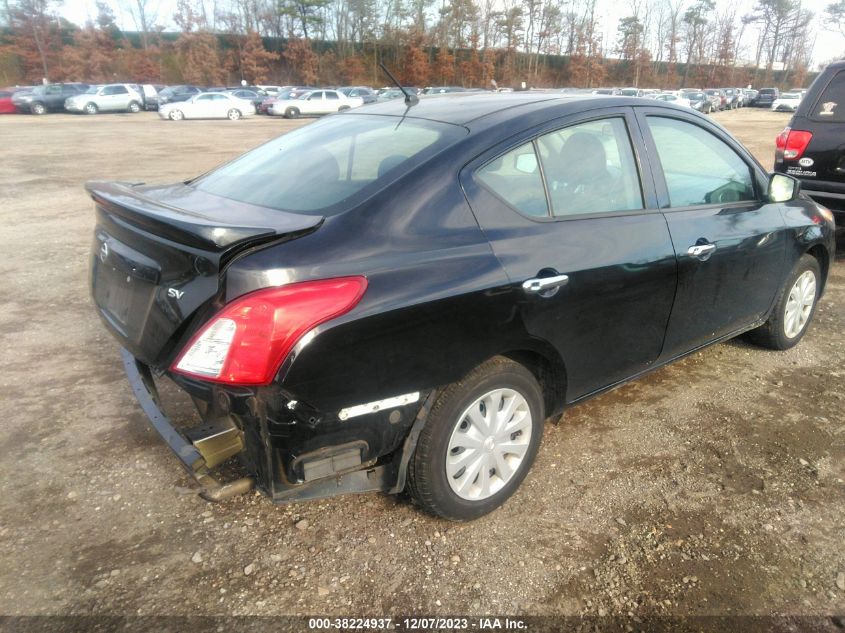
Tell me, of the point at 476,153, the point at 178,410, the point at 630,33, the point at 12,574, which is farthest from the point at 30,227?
the point at 630,33

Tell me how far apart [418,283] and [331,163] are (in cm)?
93

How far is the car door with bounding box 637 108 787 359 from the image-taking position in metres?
3.21

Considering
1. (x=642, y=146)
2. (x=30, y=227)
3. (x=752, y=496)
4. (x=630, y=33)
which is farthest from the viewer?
(x=630, y=33)

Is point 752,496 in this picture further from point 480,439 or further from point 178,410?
point 178,410

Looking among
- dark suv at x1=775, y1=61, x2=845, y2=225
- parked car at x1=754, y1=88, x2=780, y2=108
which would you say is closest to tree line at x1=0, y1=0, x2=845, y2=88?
parked car at x1=754, y1=88, x2=780, y2=108

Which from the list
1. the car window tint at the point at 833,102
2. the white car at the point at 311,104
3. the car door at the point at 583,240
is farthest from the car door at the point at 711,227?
the white car at the point at 311,104

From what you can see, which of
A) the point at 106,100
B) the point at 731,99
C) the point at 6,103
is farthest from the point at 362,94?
the point at 731,99

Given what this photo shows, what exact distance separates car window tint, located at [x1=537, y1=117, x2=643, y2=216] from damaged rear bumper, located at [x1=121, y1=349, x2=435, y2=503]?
113cm

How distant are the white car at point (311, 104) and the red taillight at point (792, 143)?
29516mm

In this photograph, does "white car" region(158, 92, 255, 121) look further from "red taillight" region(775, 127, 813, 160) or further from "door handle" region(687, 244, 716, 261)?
"door handle" region(687, 244, 716, 261)

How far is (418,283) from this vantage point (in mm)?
2238

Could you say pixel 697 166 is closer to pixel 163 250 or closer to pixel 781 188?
pixel 781 188

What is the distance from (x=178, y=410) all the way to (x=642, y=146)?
2795 millimetres

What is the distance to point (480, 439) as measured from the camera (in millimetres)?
2590
